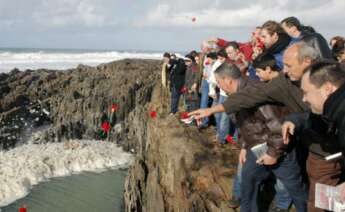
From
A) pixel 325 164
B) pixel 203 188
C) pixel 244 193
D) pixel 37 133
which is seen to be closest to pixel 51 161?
pixel 37 133

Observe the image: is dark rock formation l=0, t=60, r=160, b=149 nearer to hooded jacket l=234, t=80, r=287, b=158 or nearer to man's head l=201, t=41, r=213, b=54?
man's head l=201, t=41, r=213, b=54

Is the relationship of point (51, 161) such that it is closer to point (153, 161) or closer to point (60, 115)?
point (60, 115)

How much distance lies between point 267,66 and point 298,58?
1012 mm

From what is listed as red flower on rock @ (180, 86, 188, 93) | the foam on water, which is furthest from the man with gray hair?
the foam on water

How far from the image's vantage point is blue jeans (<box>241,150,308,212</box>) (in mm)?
4766

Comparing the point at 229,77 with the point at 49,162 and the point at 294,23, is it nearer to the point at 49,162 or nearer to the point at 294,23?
the point at 294,23

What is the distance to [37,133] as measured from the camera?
967 inches

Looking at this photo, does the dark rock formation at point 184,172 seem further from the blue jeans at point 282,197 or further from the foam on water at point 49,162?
the foam on water at point 49,162

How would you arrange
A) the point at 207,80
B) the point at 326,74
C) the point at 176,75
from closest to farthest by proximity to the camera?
the point at 326,74 → the point at 207,80 → the point at 176,75

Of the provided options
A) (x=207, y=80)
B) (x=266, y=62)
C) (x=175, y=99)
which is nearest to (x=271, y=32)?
(x=266, y=62)

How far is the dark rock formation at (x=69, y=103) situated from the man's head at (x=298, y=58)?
1889cm

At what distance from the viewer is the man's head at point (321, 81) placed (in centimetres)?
339

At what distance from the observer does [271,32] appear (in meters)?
6.31

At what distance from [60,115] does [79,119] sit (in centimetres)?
132
